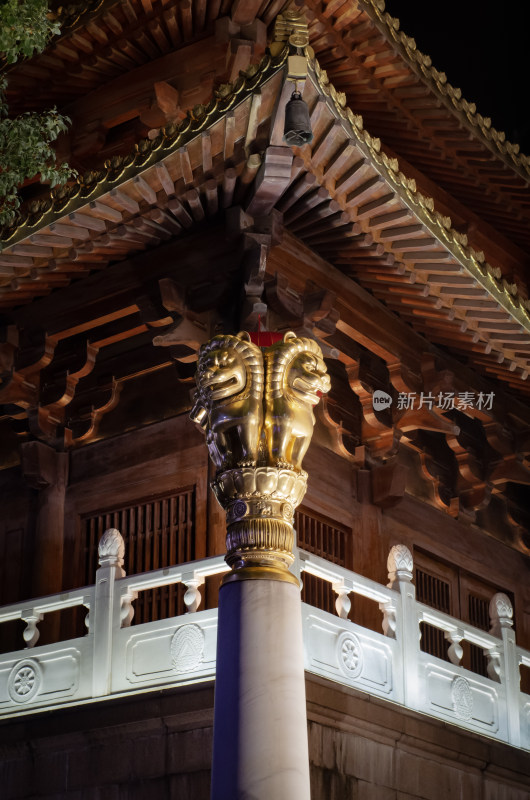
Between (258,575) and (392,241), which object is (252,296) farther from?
(258,575)

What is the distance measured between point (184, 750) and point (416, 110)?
8.22m

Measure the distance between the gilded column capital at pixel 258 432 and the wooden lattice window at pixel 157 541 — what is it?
11.9 feet

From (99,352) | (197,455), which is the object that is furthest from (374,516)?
(99,352)

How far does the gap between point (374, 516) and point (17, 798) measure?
502 centimetres

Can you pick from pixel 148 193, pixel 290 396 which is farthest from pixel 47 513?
pixel 290 396

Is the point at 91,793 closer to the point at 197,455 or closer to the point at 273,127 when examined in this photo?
the point at 197,455

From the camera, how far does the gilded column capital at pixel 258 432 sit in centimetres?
771

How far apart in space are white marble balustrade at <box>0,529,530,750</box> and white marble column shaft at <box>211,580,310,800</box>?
7.11 feet

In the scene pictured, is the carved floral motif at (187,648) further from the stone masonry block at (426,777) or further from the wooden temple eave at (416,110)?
the wooden temple eave at (416,110)

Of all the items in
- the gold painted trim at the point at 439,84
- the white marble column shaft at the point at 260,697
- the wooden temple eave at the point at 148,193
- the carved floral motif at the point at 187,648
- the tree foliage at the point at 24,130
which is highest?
the gold painted trim at the point at 439,84

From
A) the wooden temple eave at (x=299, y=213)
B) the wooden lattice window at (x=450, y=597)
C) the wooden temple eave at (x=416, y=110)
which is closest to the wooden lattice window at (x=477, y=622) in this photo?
the wooden lattice window at (x=450, y=597)

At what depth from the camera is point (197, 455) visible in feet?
39.4

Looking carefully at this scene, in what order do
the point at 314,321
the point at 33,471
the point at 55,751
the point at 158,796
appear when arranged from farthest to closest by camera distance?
the point at 33,471 → the point at 314,321 → the point at 55,751 → the point at 158,796

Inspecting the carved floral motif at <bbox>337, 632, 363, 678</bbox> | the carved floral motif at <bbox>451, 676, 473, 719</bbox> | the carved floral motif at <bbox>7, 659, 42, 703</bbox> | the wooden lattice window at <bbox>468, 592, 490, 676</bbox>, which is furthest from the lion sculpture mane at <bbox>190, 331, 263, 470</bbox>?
the wooden lattice window at <bbox>468, 592, 490, 676</bbox>
